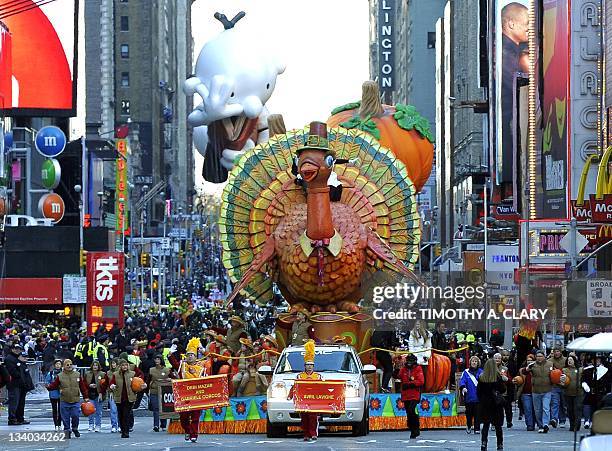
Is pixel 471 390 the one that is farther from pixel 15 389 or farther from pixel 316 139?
pixel 15 389

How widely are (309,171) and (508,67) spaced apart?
5608cm

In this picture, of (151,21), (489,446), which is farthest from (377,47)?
(489,446)

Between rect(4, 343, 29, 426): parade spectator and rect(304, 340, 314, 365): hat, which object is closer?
rect(304, 340, 314, 365): hat

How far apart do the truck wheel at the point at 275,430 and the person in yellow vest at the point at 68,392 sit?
10.7 feet

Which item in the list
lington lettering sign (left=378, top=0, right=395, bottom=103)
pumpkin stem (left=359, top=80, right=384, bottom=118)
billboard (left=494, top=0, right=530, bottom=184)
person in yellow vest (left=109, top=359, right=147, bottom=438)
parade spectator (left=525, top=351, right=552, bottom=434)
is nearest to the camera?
person in yellow vest (left=109, top=359, right=147, bottom=438)

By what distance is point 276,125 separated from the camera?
38.9 m

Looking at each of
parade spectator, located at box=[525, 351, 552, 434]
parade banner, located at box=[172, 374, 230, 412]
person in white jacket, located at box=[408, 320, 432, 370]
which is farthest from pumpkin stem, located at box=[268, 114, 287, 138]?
parade banner, located at box=[172, 374, 230, 412]

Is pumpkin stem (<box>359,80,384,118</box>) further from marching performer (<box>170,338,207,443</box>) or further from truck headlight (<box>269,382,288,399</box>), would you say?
truck headlight (<box>269,382,288,399</box>)

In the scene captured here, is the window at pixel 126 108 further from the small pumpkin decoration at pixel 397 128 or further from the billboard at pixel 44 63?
the small pumpkin decoration at pixel 397 128

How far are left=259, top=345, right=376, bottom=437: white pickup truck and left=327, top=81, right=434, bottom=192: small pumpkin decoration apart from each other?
12587 mm

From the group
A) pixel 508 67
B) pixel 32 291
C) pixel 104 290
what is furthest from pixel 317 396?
pixel 508 67

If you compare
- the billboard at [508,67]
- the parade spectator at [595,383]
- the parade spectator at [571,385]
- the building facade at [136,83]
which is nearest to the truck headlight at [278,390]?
the parade spectator at [595,383]

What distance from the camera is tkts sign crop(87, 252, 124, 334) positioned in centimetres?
5072

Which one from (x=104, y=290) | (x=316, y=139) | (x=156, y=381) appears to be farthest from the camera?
(x=104, y=290)
